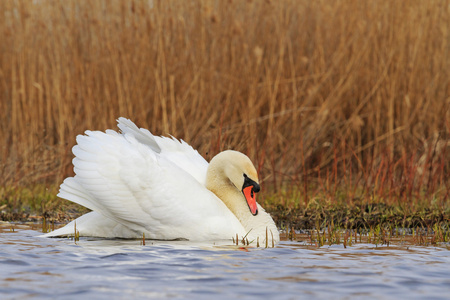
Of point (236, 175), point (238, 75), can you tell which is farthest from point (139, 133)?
point (238, 75)

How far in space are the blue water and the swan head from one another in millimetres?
489

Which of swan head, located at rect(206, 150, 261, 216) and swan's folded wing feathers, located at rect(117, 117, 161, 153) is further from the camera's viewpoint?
swan's folded wing feathers, located at rect(117, 117, 161, 153)

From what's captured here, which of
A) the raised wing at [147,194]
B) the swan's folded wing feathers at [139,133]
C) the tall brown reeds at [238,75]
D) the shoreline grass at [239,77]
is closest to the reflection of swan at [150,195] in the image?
the raised wing at [147,194]

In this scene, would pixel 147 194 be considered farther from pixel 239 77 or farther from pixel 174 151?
pixel 239 77

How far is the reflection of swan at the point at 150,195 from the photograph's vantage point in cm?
597

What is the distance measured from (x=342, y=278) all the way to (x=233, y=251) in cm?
115

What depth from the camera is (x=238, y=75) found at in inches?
382

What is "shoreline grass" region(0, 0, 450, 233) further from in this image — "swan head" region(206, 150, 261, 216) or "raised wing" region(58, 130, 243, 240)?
"raised wing" region(58, 130, 243, 240)

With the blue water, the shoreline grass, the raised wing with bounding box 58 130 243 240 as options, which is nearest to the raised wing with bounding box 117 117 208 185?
the raised wing with bounding box 58 130 243 240

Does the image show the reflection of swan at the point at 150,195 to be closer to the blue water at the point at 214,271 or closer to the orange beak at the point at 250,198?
the orange beak at the point at 250,198

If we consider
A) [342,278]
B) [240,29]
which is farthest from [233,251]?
[240,29]

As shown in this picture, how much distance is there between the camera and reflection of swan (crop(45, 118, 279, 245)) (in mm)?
5973

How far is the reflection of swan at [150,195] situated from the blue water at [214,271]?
169 millimetres

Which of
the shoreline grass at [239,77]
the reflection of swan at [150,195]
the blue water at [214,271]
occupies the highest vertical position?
the shoreline grass at [239,77]
